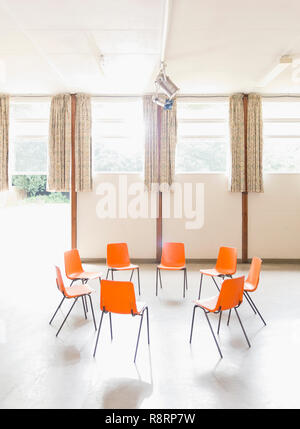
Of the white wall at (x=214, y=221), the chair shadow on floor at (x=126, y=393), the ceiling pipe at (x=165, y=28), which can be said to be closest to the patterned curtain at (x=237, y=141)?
the white wall at (x=214, y=221)

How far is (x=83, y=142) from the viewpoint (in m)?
6.77

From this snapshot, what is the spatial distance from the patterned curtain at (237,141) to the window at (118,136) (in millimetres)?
1954

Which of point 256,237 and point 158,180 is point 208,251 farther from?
point 158,180

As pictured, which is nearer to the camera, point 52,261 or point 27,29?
point 27,29

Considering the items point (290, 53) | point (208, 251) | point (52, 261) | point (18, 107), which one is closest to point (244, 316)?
point (208, 251)

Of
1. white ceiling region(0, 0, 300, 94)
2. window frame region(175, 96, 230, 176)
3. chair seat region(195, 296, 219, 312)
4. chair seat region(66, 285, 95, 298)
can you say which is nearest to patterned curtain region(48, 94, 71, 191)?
white ceiling region(0, 0, 300, 94)

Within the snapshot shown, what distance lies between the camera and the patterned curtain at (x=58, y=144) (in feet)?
22.2

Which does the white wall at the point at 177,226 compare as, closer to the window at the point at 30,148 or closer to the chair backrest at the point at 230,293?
the window at the point at 30,148

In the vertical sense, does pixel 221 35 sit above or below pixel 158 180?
above

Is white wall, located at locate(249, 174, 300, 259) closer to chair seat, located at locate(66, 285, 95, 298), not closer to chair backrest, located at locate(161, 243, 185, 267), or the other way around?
chair backrest, located at locate(161, 243, 185, 267)

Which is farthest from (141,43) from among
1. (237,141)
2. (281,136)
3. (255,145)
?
(281,136)

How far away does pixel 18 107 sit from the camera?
693 cm
